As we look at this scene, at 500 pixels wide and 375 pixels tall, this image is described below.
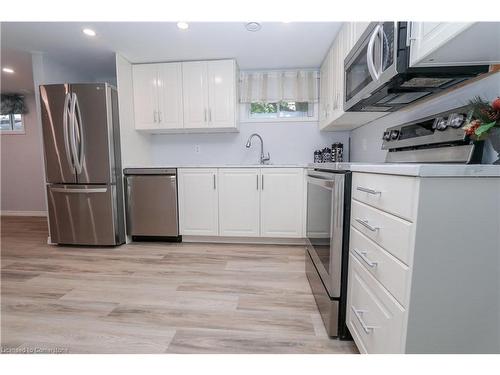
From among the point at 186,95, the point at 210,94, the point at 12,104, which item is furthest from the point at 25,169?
the point at 210,94

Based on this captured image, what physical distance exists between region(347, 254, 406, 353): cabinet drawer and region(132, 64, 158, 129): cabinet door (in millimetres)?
2803

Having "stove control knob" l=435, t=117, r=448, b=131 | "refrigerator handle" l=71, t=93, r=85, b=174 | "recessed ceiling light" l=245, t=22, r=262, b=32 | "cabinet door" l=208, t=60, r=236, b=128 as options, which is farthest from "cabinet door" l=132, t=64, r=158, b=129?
"stove control knob" l=435, t=117, r=448, b=131

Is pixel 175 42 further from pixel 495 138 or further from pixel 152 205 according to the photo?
pixel 495 138

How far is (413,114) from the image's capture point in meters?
1.57

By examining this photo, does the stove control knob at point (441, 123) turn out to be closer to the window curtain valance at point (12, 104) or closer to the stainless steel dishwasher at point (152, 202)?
the stainless steel dishwasher at point (152, 202)

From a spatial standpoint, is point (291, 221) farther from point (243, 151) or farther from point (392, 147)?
point (392, 147)

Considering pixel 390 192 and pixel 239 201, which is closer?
pixel 390 192

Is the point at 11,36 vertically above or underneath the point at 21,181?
above

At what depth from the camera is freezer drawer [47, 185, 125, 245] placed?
262cm

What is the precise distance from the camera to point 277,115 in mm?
3158

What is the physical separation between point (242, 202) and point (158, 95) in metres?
1.73

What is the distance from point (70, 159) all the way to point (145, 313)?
211 cm

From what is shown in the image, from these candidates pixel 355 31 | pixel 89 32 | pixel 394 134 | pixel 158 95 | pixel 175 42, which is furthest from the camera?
pixel 158 95
